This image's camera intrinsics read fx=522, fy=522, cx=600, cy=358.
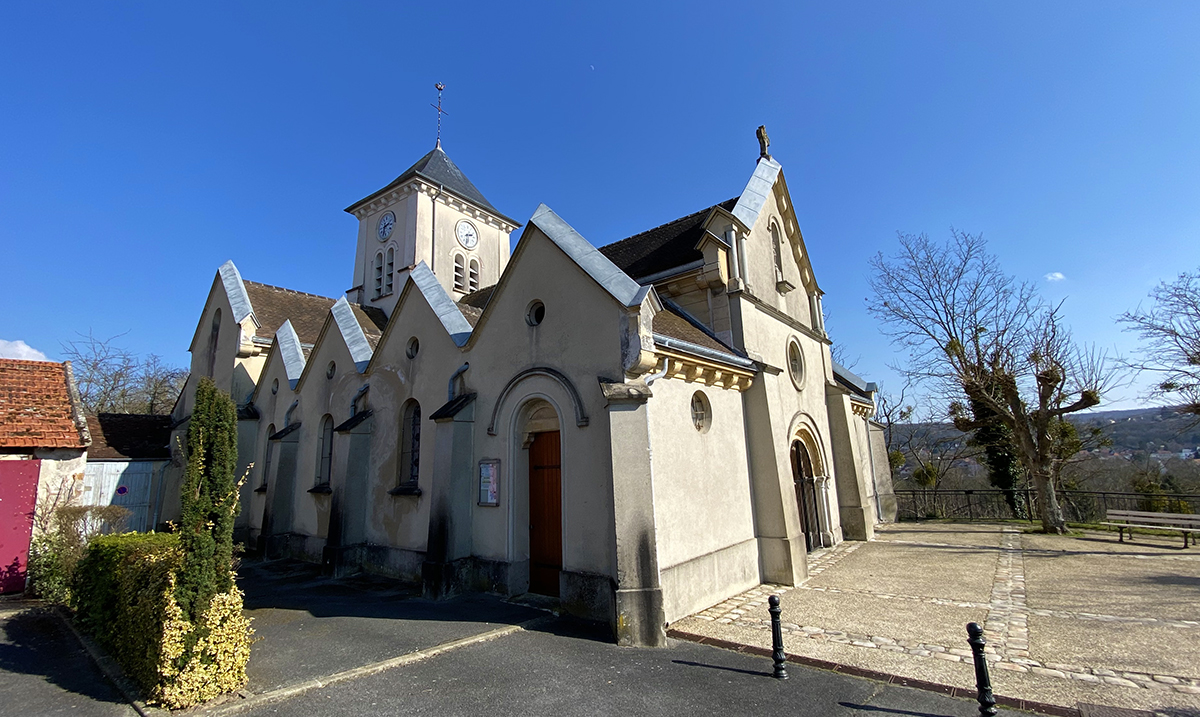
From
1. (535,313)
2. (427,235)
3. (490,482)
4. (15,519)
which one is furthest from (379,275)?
(490,482)

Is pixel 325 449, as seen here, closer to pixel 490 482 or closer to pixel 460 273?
pixel 490 482

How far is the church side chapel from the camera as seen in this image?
8.75 m

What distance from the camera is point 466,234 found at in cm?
2611

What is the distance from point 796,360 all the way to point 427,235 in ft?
56.5

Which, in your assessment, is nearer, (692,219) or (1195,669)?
(1195,669)

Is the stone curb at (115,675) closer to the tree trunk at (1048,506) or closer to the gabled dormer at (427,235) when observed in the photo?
the gabled dormer at (427,235)

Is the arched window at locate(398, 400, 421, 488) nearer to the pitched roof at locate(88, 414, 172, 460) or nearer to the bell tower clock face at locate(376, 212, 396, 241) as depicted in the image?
the pitched roof at locate(88, 414, 172, 460)

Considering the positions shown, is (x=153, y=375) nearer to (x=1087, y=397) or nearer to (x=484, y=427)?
(x=484, y=427)

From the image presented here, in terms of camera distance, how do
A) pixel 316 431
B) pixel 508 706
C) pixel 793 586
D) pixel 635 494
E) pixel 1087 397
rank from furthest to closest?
pixel 1087 397 < pixel 316 431 < pixel 793 586 < pixel 635 494 < pixel 508 706

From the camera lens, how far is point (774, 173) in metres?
15.7

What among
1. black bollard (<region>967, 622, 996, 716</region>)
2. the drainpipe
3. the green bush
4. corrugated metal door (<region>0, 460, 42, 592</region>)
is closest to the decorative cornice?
the drainpipe

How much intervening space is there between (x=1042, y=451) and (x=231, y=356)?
1161 inches

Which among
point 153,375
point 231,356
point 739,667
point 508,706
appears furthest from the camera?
point 153,375

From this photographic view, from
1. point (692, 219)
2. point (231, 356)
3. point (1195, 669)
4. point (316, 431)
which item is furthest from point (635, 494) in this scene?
point (231, 356)
